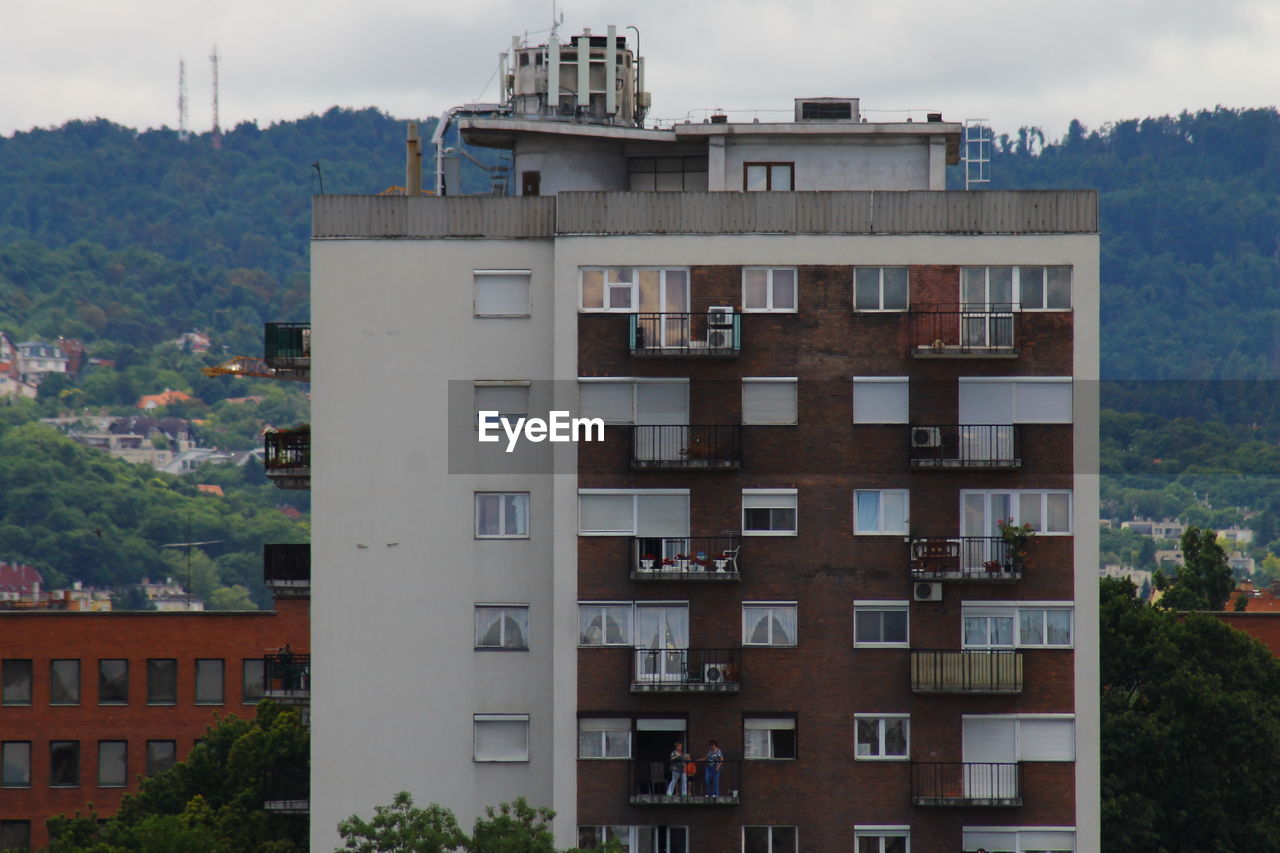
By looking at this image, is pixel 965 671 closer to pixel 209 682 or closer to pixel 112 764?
pixel 209 682

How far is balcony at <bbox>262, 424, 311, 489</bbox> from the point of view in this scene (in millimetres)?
66375

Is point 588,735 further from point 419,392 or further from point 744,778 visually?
point 419,392

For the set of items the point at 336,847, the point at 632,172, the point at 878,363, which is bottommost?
the point at 336,847

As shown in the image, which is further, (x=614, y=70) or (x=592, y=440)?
(x=614, y=70)

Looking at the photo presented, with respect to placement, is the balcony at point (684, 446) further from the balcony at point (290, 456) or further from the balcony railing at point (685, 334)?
the balcony at point (290, 456)

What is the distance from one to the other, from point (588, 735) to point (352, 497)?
9.05 metres

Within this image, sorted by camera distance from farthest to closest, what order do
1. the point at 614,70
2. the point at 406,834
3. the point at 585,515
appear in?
1. the point at 614,70
2. the point at 585,515
3. the point at 406,834

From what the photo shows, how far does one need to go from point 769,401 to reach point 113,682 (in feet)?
235

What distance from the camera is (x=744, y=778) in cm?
5956

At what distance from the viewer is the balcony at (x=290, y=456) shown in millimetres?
66375

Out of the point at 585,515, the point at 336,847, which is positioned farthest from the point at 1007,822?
the point at 336,847

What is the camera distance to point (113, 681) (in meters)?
123

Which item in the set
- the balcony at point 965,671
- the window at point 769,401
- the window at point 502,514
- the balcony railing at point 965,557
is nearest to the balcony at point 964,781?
the balcony at point 965,671

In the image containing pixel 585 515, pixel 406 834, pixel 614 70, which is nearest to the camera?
pixel 406 834
